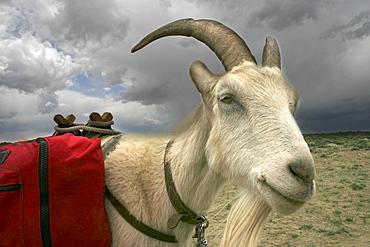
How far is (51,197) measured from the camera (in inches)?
90.7

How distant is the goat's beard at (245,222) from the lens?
2.60 m

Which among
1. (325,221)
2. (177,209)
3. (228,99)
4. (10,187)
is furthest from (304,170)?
(325,221)

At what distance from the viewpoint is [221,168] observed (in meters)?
2.20

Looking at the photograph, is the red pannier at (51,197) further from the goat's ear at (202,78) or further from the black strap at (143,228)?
the goat's ear at (202,78)

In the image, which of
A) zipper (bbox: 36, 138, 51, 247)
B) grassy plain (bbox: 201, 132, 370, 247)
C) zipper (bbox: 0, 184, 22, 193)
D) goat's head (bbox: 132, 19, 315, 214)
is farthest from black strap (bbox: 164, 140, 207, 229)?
grassy plain (bbox: 201, 132, 370, 247)

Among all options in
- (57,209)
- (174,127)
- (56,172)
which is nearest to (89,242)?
(57,209)

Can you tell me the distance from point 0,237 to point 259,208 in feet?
7.22

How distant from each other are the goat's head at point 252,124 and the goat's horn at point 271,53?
1 centimetres

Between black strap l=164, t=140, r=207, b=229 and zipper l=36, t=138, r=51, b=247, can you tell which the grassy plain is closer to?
black strap l=164, t=140, r=207, b=229

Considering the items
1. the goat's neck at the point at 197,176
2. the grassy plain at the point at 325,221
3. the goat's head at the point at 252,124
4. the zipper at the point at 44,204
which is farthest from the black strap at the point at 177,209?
the grassy plain at the point at 325,221

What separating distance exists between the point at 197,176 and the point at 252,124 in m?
0.67

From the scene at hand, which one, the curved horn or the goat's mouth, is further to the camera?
the curved horn

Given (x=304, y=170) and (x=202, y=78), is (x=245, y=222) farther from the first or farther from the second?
(x=202, y=78)

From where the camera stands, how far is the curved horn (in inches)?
96.0
